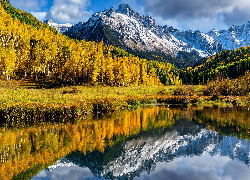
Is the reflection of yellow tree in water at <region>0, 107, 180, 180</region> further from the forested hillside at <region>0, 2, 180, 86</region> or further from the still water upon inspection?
the forested hillside at <region>0, 2, 180, 86</region>

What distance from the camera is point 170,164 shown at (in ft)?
A: 40.9

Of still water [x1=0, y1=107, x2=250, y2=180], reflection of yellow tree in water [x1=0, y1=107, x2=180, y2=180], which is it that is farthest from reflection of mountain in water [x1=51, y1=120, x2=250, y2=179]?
reflection of yellow tree in water [x1=0, y1=107, x2=180, y2=180]

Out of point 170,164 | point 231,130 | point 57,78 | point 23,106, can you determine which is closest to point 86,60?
point 57,78

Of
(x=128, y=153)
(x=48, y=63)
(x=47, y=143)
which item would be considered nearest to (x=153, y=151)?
(x=128, y=153)

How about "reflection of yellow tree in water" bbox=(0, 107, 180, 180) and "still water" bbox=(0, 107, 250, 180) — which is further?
"reflection of yellow tree in water" bbox=(0, 107, 180, 180)

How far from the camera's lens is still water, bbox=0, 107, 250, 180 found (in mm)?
11345

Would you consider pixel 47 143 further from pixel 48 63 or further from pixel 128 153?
pixel 48 63

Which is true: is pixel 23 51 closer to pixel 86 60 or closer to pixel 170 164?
pixel 86 60

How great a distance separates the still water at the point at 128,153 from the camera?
11.3 m

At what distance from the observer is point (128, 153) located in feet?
47.9

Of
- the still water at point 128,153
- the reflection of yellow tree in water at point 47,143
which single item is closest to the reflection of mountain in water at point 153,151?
the still water at point 128,153

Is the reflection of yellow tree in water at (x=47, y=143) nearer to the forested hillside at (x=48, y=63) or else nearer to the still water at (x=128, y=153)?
the still water at (x=128, y=153)

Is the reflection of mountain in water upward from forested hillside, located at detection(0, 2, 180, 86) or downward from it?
downward

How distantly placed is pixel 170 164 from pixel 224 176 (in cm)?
298
